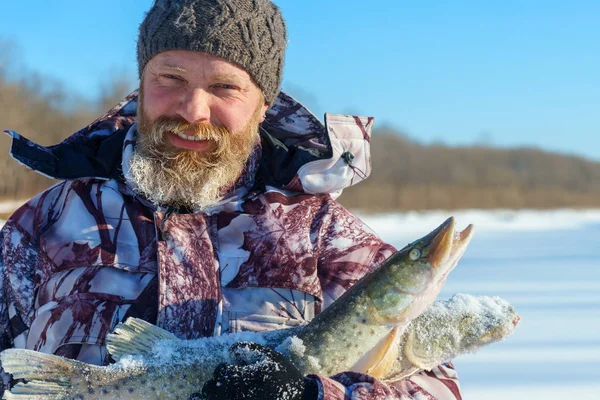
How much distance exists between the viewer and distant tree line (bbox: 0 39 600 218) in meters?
34.9

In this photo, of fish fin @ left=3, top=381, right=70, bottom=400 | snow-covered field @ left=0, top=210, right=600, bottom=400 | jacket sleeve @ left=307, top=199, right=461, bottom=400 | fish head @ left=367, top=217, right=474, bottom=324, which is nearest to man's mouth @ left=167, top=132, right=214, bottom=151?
jacket sleeve @ left=307, top=199, right=461, bottom=400

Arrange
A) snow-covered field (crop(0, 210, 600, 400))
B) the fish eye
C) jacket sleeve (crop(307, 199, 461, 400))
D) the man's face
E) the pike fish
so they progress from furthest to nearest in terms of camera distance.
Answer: snow-covered field (crop(0, 210, 600, 400)) → the man's face → jacket sleeve (crop(307, 199, 461, 400)) → the fish eye → the pike fish

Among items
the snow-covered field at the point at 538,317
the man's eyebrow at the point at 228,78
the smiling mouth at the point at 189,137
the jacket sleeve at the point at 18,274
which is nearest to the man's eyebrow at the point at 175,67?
the man's eyebrow at the point at 228,78

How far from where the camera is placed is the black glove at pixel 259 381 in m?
1.85

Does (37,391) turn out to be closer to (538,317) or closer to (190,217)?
(190,217)

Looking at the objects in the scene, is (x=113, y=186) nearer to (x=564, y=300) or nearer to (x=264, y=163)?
(x=264, y=163)

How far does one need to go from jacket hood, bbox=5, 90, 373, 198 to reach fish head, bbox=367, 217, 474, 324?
585 millimetres

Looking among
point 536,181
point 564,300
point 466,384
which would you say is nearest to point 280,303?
point 466,384

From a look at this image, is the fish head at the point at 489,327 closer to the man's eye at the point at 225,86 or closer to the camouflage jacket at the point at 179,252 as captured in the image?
the camouflage jacket at the point at 179,252

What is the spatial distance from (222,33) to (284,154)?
515 millimetres

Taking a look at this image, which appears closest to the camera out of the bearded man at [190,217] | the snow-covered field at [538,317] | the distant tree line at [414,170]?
the bearded man at [190,217]

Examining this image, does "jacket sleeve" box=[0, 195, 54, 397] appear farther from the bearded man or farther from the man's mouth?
the man's mouth

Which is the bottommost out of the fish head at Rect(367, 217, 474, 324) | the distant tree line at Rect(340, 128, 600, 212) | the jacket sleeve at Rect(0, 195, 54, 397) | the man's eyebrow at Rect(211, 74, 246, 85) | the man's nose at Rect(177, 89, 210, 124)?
the fish head at Rect(367, 217, 474, 324)

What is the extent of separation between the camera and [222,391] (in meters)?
1.85
